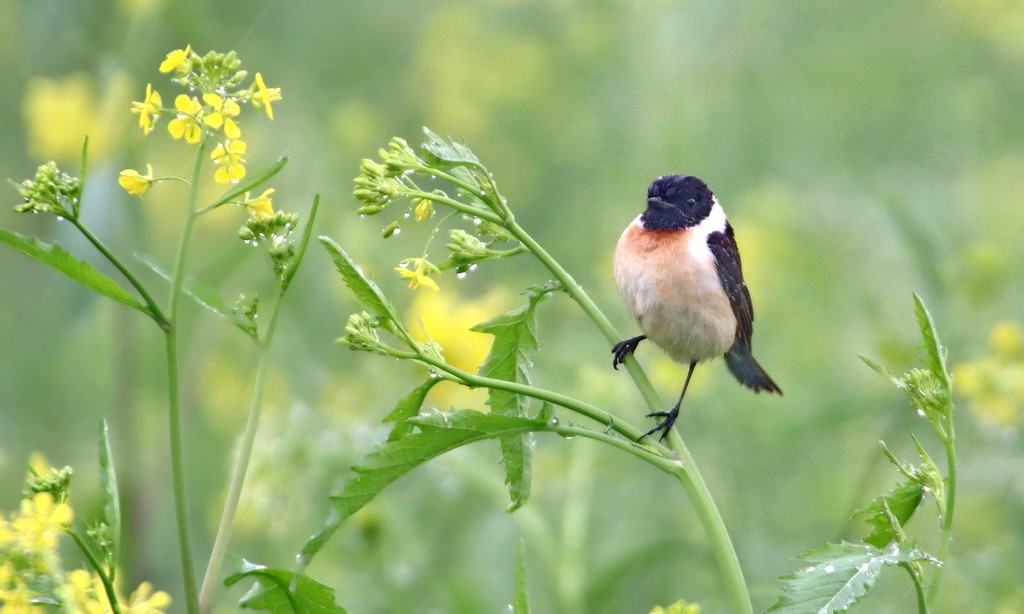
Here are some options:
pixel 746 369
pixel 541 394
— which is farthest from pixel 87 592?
pixel 746 369

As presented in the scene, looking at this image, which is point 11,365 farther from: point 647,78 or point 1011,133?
point 1011,133

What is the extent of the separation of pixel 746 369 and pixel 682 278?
1.50 ft

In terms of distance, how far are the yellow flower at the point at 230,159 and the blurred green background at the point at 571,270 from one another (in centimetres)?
98

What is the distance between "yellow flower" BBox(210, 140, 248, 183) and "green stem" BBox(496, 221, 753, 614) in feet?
1.19

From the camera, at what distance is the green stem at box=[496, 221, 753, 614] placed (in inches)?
Answer: 54.4

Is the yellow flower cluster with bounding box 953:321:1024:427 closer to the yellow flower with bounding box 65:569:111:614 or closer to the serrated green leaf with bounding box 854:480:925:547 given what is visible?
the serrated green leaf with bounding box 854:480:925:547

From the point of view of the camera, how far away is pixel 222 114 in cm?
158

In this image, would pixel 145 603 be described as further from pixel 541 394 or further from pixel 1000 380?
pixel 1000 380

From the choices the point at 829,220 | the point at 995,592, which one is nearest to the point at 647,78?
the point at 829,220

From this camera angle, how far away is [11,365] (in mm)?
5418

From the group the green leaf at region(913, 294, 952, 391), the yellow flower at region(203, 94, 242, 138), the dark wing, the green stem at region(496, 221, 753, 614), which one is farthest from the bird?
the yellow flower at region(203, 94, 242, 138)

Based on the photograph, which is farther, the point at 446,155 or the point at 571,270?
the point at 571,270

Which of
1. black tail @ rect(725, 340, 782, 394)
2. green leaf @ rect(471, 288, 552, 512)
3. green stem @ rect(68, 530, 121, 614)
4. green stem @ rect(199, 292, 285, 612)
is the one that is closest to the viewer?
green stem @ rect(68, 530, 121, 614)

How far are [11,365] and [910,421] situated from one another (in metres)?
3.85
